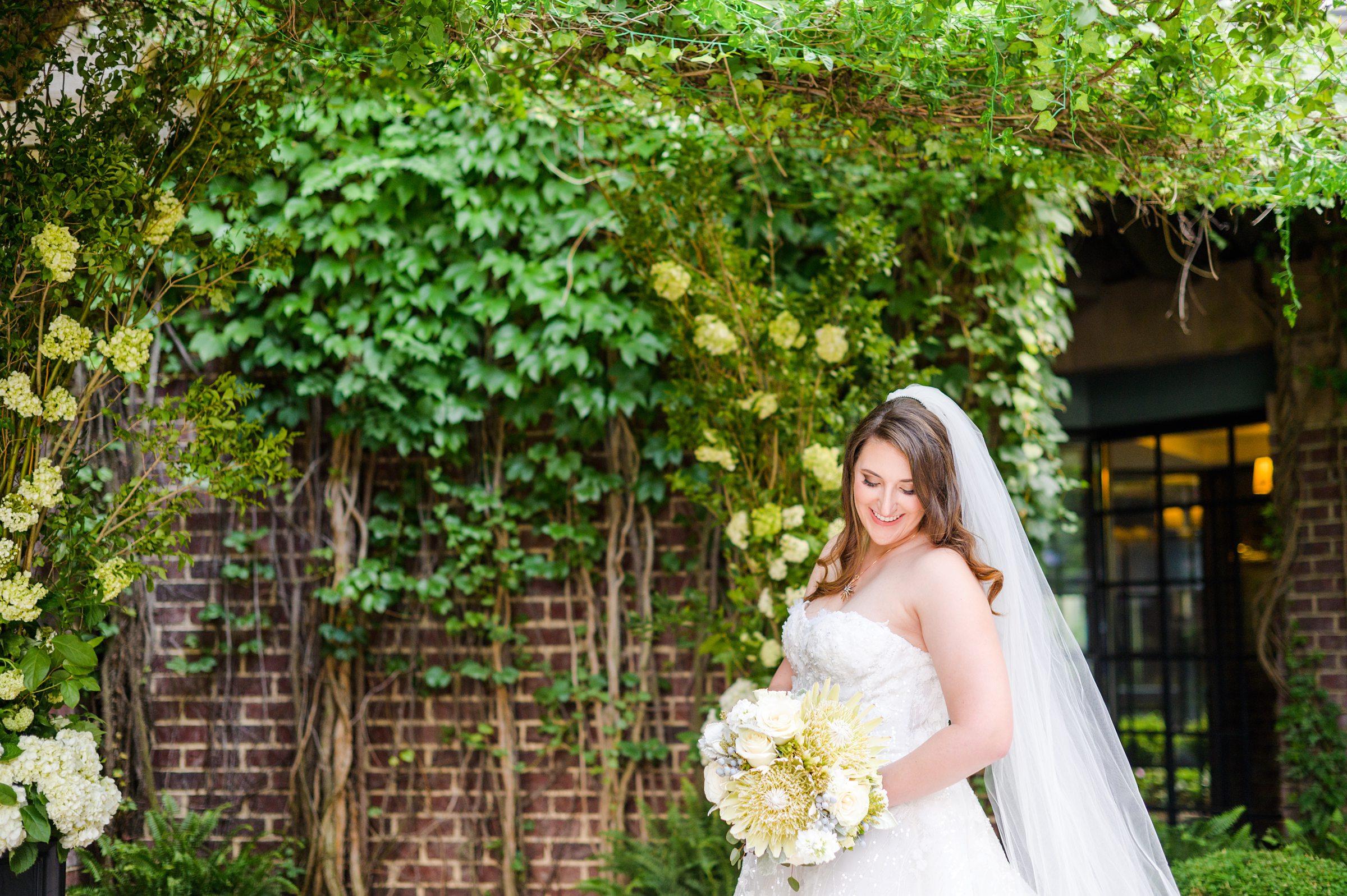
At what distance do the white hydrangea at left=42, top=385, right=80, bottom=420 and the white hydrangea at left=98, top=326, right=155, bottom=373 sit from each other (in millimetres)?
125

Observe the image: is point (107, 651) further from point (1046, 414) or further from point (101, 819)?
point (1046, 414)

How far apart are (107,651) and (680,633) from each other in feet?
7.83

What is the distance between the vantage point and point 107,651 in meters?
4.32

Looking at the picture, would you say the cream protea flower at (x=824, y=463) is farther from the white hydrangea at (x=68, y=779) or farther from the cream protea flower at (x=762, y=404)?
the white hydrangea at (x=68, y=779)

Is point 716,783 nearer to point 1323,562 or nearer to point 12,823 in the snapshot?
point 12,823

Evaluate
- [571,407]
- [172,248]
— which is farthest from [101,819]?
[571,407]

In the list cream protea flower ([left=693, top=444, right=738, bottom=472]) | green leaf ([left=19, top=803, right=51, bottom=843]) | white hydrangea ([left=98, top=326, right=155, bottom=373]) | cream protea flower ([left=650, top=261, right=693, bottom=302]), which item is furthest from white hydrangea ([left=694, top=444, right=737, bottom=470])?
green leaf ([left=19, top=803, right=51, bottom=843])

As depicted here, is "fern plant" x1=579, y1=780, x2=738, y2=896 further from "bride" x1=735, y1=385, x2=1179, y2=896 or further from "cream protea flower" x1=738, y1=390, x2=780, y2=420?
"bride" x1=735, y1=385, x2=1179, y2=896

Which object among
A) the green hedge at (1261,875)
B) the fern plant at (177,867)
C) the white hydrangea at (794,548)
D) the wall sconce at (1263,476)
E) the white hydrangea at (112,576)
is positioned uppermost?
the wall sconce at (1263,476)

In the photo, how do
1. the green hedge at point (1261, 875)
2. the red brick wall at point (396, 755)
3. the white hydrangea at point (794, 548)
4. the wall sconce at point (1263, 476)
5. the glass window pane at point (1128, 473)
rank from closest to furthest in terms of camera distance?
the green hedge at point (1261, 875), the white hydrangea at point (794, 548), the red brick wall at point (396, 755), the wall sconce at point (1263, 476), the glass window pane at point (1128, 473)

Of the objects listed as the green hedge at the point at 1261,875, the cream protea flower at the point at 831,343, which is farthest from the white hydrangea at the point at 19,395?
the green hedge at the point at 1261,875

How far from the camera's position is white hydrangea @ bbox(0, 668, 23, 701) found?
7.37 feet

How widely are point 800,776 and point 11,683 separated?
1.70 m

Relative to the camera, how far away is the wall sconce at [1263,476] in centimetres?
531
